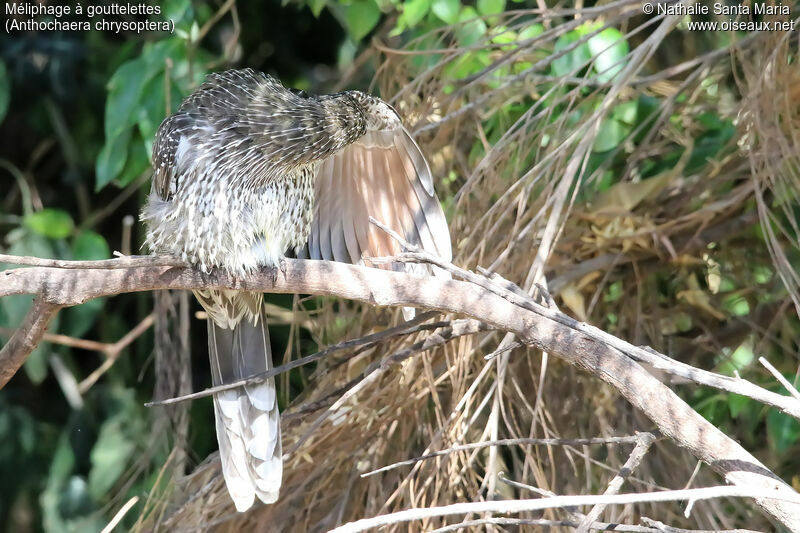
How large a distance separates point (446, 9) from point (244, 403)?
3.78 ft

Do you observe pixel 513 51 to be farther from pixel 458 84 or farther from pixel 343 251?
pixel 343 251

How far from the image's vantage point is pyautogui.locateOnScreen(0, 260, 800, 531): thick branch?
1390 mm

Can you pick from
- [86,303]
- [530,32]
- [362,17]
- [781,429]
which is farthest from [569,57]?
[86,303]

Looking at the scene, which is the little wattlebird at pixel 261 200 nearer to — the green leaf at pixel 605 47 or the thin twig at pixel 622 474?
the green leaf at pixel 605 47

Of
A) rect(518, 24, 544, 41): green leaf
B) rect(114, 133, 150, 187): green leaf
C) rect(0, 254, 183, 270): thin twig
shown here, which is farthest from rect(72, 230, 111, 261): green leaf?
rect(518, 24, 544, 41): green leaf

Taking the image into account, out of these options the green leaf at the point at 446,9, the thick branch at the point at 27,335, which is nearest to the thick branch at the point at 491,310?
the thick branch at the point at 27,335

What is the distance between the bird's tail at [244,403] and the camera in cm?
220

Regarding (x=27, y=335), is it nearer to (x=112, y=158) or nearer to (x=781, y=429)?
(x=112, y=158)

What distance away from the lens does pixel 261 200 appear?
2080mm

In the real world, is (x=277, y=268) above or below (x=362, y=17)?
below

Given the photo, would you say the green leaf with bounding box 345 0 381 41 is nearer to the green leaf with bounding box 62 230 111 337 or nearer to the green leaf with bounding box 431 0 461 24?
the green leaf with bounding box 431 0 461 24

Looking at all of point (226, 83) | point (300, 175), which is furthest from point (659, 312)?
point (226, 83)

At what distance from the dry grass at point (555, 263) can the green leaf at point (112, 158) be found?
0.69 meters

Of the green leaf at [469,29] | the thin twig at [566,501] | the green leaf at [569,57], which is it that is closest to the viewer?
the thin twig at [566,501]
